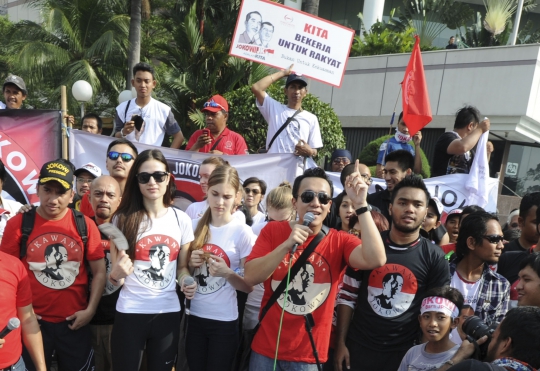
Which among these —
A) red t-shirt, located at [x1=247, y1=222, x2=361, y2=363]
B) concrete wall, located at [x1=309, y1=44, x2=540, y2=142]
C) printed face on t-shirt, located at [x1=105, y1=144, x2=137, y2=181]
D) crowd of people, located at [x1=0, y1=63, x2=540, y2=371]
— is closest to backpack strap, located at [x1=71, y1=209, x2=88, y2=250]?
crowd of people, located at [x1=0, y1=63, x2=540, y2=371]

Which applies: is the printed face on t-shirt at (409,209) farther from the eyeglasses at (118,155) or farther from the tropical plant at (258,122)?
the tropical plant at (258,122)

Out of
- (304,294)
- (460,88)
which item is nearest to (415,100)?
(304,294)

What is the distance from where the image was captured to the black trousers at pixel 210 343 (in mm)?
3650

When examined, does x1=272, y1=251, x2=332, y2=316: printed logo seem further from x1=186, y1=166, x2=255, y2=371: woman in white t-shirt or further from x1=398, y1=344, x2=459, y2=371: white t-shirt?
x1=398, y1=344, x2=459, y2=371: white t-shirt

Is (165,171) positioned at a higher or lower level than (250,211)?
higher

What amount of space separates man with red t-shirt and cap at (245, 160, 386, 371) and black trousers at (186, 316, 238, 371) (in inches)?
11.6

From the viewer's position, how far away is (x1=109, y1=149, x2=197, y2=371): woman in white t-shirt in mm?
3502

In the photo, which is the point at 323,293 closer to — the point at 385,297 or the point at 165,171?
the point at 385,297

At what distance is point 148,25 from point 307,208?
20649 mm

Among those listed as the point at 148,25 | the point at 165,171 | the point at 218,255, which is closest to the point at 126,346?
the point at 218,255

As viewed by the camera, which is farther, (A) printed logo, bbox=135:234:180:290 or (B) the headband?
(A) printed logo, bbox=135:234:180:290

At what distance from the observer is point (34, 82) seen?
21641 millimetres

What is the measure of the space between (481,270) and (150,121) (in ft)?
12.5

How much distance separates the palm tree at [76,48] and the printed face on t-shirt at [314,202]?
18.3 meters
